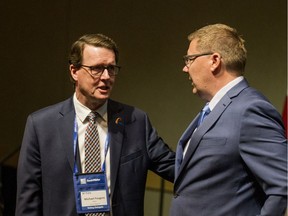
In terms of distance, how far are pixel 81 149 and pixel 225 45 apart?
0.85 m

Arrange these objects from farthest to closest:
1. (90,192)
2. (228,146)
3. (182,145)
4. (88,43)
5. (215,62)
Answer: (88,43) < (90,192) < (182,145) < (215,62) < (228,146)

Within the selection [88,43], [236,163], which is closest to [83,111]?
[88,43]

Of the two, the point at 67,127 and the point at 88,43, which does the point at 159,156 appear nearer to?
the point at 67,127

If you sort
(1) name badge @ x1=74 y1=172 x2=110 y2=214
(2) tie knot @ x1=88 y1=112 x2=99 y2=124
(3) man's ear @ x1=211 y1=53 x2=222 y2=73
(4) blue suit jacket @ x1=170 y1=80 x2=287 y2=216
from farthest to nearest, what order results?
1. (2) tie knot @ x1=88 y1=112 x2=99 y2=124
2. (1) name badge @ x1=74 y1=172 x2=110 y2=214
3. (3) man's ear @ x1=211 y1=53 x2=222 y2=73
4. (4) blue suit jacket @ x1=170 y1=80 x2=287 y2=216

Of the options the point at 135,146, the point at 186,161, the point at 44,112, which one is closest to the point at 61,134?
the point at 44,112

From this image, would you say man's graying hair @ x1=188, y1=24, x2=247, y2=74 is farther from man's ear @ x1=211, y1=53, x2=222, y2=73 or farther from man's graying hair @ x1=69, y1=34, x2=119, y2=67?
man's graying hair @ x1=69, y1=34, x2=119, y2=67

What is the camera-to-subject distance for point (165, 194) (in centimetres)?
455

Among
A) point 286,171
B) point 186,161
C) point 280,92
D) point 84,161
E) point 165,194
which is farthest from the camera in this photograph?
point 165,194

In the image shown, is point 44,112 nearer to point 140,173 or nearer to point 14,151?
point 140,173

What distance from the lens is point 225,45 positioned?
2.17 metres

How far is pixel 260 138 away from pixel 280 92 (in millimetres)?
2293

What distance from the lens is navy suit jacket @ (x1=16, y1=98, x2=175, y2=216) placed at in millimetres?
2430

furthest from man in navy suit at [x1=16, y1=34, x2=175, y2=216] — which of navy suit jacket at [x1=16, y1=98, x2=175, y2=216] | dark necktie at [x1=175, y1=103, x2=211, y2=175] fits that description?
dark necktie at [x1=175, y1=103, x2=211, y2=175]

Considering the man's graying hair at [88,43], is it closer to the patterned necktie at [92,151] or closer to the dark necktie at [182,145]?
the patterned necktie at [92,151]
